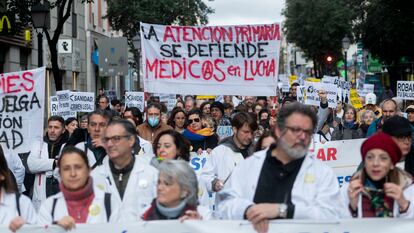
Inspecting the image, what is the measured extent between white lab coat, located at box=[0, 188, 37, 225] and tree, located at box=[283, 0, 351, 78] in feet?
167

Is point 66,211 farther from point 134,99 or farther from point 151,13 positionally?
point 151,13

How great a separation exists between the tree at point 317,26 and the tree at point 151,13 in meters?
16.3

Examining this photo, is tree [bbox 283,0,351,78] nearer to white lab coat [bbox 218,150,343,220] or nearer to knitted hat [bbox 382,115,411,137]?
knitted hat [bbox 382,115,411,137]

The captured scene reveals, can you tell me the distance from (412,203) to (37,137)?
4.09m

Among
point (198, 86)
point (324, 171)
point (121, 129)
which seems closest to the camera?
point (324, 171)

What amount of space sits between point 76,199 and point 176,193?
66 cm

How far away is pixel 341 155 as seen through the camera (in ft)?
33.1

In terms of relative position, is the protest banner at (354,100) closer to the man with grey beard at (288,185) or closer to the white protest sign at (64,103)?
the white protest sign at (64,103)

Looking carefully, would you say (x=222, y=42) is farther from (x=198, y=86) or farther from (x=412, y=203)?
(x=412, y=203)

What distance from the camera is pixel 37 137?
310 inches

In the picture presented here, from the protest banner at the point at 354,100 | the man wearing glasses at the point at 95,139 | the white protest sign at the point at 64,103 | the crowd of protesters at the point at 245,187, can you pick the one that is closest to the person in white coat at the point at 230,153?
the man wearing glasses at the point at 95,139

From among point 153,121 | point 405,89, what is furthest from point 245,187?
point 405,89

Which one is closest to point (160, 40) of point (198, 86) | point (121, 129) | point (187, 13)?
point (198, 86)

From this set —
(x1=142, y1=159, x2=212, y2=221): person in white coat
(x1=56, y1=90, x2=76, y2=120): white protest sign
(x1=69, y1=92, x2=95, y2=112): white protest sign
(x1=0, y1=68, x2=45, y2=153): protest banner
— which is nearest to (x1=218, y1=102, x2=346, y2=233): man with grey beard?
(x1=142, y1=159, x2=212, y2=221): person in white coat
